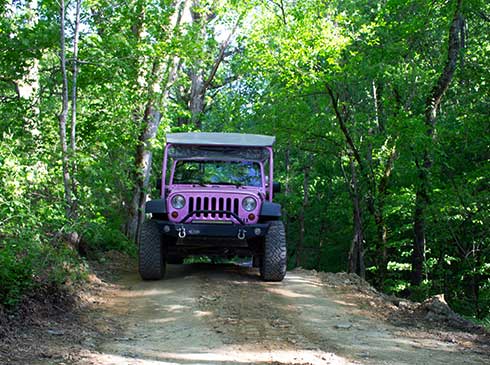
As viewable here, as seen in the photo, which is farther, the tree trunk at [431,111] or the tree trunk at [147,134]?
the tree trunk at [431,111]

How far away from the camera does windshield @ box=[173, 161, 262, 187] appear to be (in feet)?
37.2

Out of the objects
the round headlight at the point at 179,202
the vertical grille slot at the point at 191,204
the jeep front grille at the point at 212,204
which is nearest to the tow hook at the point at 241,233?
the jeep front grille at the point at 212,204

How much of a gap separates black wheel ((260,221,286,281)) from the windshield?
3.93 ft

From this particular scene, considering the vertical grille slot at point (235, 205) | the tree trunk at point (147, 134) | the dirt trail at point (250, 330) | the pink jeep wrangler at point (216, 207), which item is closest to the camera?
the dirt trail at point (250, 330)

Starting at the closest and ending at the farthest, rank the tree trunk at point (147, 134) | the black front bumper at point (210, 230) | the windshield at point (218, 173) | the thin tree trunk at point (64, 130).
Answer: the thin tree trunk at point (64, 130) < the black front bumper at point (210, 230) < the windshield at point (218, 173) < the tree trunk at point (147, 134)

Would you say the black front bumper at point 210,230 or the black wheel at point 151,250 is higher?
the black front bumper at point 210,230

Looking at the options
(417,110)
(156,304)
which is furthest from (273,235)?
(417,110)

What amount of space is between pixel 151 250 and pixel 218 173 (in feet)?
6.50

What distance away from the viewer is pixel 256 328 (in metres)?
7.09

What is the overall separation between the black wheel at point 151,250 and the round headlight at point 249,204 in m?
1.57

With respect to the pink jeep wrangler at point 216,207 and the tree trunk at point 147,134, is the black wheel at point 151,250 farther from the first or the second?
the tree trunk at point 147,134

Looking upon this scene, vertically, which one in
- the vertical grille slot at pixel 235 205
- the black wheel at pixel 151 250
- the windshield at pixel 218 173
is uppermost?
the windshield at pixel 218 173

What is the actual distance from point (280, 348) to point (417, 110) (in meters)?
13.6

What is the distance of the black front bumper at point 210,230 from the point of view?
403 inches
